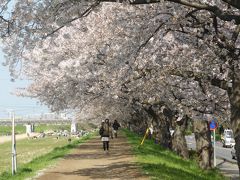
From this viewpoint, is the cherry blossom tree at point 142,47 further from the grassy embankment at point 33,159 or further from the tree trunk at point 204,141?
the grassy embankment at point 33,159

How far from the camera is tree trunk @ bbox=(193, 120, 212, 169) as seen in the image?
86.7 feet

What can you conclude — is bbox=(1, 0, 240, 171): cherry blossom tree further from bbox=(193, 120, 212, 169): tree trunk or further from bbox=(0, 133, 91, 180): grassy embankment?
bbox=(0, 133, 91, 180): grassy embankment

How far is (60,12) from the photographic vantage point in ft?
38.3

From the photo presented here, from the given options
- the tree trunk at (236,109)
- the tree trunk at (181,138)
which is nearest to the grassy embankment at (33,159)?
the tree trunk at (181,138)

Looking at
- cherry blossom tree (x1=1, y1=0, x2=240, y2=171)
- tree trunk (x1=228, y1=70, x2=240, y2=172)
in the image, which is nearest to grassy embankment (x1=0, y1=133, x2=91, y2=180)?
cherry blossom tree (x1=1, y1=0, x2=240, y2=171)

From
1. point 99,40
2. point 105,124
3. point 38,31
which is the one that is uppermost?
point 99,40

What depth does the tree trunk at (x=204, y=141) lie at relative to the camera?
86.7 feet

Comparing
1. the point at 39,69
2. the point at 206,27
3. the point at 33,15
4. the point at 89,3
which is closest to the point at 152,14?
the point at 206,27

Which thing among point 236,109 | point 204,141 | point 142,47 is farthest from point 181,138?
point 236,109

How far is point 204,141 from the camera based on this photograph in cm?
2670

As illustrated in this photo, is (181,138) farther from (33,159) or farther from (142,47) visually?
(142,47)

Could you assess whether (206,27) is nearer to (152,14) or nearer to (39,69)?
(152,14)

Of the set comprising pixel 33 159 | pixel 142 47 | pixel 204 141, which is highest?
pixel 142 47

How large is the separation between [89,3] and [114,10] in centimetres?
454
